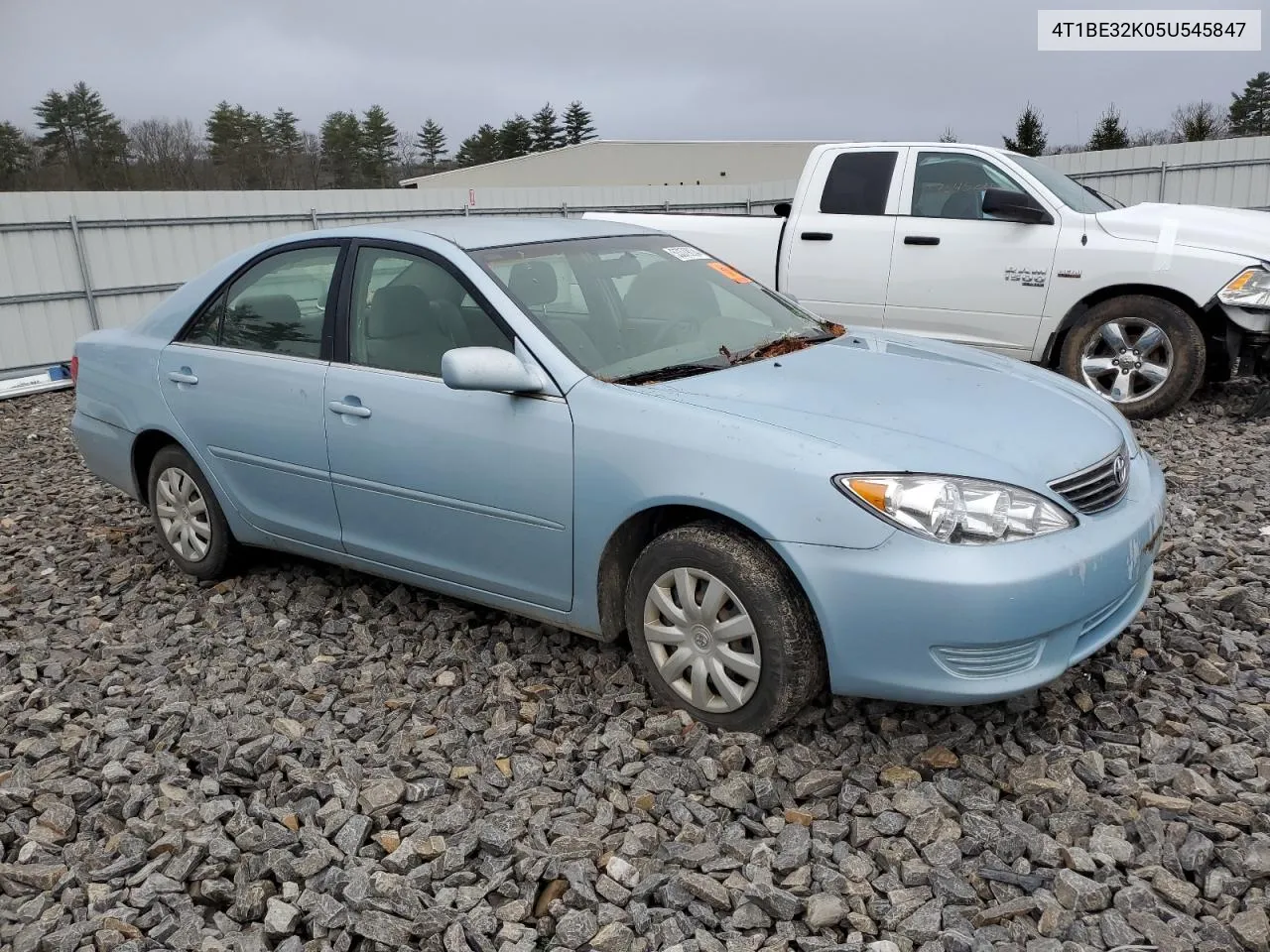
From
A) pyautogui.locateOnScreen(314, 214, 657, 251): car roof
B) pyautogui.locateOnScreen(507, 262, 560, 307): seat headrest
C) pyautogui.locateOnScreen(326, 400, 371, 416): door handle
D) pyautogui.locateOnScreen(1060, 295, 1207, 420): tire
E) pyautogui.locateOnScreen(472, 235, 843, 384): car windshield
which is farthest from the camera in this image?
pyautogui.locateOnScreen(1060, 295, 1207, 420): tire

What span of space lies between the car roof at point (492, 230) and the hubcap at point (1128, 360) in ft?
12.6

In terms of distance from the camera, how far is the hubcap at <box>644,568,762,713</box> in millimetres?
3010

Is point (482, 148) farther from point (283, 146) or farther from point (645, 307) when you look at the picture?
point (645, 307)

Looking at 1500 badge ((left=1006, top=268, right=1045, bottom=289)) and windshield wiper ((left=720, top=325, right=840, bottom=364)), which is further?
1500 badge ((left=1006, top=268, right=1045, bottom=289))

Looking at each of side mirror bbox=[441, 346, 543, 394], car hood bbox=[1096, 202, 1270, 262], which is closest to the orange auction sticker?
side mirror bbox=[441, 346, 543, 394]

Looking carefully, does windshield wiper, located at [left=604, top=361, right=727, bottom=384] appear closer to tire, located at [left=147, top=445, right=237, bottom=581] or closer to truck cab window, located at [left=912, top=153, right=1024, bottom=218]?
tire, located at [left=147, top=445, right=237, bottom=581]

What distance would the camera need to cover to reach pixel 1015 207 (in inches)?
267

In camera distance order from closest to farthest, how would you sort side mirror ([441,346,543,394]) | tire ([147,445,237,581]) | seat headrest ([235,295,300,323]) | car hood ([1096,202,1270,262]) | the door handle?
side mirror ([441,346,543,394])
the door handle
seat headrest ([235,295,300,323])
tire ([147,445,237,581])
car hood ([1096,202,1270,262])

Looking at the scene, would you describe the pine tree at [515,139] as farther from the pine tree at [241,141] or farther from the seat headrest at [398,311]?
the seat headrest at [398,311]

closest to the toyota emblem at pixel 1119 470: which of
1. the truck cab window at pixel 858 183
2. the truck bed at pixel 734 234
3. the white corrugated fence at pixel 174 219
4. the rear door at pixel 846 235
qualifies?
the rear door at pixel 846 235

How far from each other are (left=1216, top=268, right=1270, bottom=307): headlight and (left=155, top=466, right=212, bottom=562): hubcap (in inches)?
234

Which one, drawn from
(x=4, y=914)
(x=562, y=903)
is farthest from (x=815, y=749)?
(x=4, y=914)

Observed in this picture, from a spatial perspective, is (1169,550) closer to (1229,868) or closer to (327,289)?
(1229,868)

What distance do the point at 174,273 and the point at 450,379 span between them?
1180 cm
